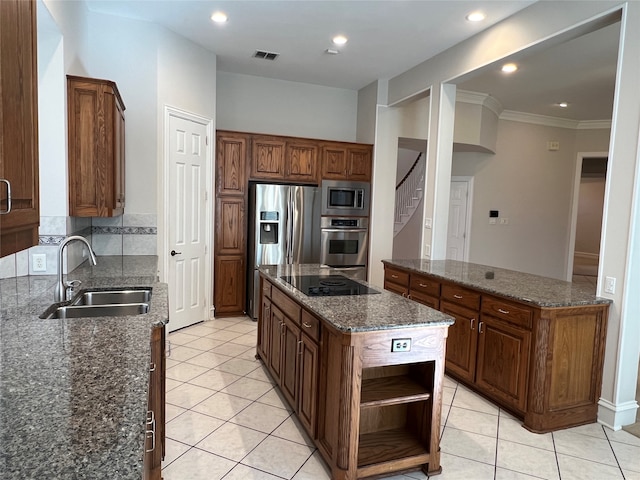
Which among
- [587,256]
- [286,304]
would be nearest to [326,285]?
[286,304]

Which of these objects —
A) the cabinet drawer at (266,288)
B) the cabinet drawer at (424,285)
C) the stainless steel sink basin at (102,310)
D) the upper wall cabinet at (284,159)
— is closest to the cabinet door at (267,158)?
the upper wall cabinet at (284,159)

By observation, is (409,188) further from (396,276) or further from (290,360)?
(290,360)

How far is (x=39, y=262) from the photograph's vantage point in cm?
271

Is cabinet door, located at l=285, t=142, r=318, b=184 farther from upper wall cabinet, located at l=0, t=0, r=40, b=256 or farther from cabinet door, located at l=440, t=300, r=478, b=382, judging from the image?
upper wall cabinet, located at l=0, t=0, r=40, b=256

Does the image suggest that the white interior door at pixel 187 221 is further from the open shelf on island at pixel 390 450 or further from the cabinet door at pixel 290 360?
the open shelf on island at pixel 390 450

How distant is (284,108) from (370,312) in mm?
4309

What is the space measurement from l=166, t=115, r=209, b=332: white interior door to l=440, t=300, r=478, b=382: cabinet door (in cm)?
276

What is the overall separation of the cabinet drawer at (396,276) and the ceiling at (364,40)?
2.08 m

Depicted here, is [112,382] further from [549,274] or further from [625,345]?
[549,274]

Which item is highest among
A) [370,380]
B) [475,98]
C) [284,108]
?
[475,98]

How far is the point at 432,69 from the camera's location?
4516 millimetres

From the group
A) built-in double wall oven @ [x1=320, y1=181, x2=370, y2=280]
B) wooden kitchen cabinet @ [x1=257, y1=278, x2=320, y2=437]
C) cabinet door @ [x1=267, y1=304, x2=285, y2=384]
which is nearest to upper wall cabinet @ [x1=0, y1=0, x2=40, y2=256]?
wooden kitchen cabinet @ [x1=257, y1=278, x2=320, y2=437]

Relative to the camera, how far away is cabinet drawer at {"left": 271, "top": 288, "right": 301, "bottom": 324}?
8.41 ft

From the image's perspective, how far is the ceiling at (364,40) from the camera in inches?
138
